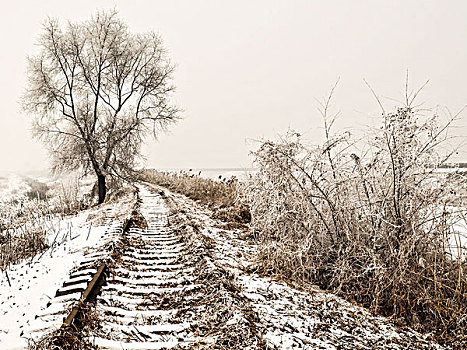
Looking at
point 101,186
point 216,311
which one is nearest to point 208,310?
point 216,311

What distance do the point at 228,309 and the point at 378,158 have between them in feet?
10.6

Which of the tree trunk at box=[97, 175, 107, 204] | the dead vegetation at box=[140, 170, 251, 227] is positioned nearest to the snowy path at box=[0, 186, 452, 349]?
the dead vegetation at box=[140, 170, 251, 227]

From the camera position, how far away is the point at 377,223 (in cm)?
478

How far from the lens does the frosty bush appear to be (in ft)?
13.8

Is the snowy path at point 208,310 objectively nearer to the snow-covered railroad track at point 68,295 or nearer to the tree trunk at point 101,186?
the snow-covered railroad track at point 68,295

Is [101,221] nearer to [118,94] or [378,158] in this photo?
[378,158]

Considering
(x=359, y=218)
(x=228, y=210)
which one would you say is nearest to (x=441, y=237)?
(x=359, y=218)

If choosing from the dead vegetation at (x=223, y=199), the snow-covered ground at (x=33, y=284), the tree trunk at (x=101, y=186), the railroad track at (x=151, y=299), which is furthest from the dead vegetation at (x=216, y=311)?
the tree trunk at (x=101, y=186)

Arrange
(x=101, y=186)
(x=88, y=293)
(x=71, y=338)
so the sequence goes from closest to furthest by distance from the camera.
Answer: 1. (x=71, y=338)
2. (x=88, y=293)
3. (x=101, y=186)

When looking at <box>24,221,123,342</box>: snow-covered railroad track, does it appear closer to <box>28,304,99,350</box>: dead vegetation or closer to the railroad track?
the railroad track

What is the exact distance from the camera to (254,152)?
6.20m

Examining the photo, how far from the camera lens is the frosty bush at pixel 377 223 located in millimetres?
4191

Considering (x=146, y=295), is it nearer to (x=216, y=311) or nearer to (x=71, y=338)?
(x=216, y=311)

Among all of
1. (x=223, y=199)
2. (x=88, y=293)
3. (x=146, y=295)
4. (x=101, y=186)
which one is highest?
(x=223, y=199)
